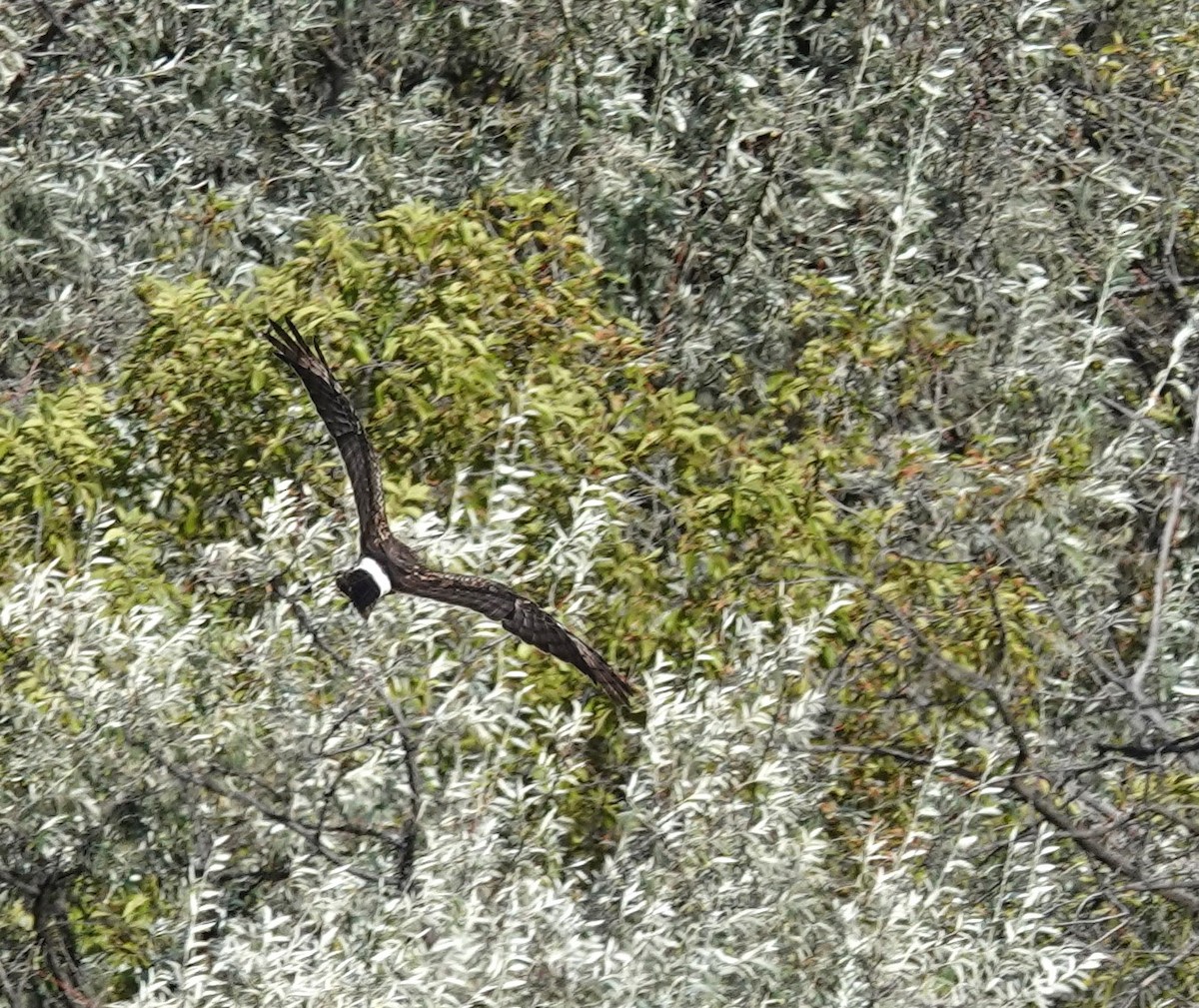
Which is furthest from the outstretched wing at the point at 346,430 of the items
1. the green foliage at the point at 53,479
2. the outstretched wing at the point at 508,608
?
the green foliage at the point at 53,479

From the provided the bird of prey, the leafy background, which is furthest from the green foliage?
the bird of prey

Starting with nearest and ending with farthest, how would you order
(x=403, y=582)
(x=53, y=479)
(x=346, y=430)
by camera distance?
(x=403, y=582) < (x=346, y=430) < (x=53, y=479)

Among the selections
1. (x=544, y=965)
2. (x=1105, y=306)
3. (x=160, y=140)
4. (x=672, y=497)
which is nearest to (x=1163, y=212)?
(x=1105, y=306)

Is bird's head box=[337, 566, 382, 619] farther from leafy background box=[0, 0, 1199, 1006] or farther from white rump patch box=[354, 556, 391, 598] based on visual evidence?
leafy background box=[0, 0, 1199, 1006]

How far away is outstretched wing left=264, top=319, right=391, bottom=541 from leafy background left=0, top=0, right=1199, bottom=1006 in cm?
23

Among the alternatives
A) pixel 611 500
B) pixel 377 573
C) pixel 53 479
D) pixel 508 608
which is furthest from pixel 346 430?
pixel 53 479

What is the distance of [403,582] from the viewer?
5.64 m

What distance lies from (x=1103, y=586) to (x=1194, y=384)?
0.99 metres

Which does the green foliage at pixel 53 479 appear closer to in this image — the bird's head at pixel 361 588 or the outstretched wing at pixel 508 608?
the bird's head at pixel 361 588

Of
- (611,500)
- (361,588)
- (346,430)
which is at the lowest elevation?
(611,500)

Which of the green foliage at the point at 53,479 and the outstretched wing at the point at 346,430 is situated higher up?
the outstretched wing at the point at 346,430

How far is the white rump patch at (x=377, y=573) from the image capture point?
18.6 feet

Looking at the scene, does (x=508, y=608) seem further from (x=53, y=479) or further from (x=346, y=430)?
(x=53, y=479)

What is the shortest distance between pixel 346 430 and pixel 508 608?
2.28 ft
